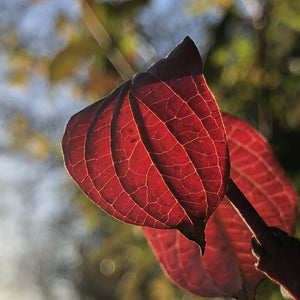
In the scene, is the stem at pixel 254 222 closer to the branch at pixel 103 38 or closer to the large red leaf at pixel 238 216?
the large red leaf at pixel 238 216

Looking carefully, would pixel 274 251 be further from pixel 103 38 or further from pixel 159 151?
pixel 103 38

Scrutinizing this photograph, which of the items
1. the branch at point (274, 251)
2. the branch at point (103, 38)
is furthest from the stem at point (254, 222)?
the branch at point (103, 38)

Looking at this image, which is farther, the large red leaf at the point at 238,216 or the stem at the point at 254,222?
the large red leaf at the point at 238,216

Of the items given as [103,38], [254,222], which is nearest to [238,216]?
[254,222]

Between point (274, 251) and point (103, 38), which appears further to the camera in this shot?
point (103, 38)

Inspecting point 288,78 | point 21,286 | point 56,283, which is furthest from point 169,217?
point 21,286

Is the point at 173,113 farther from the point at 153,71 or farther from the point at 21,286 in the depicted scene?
the point at 21,286
